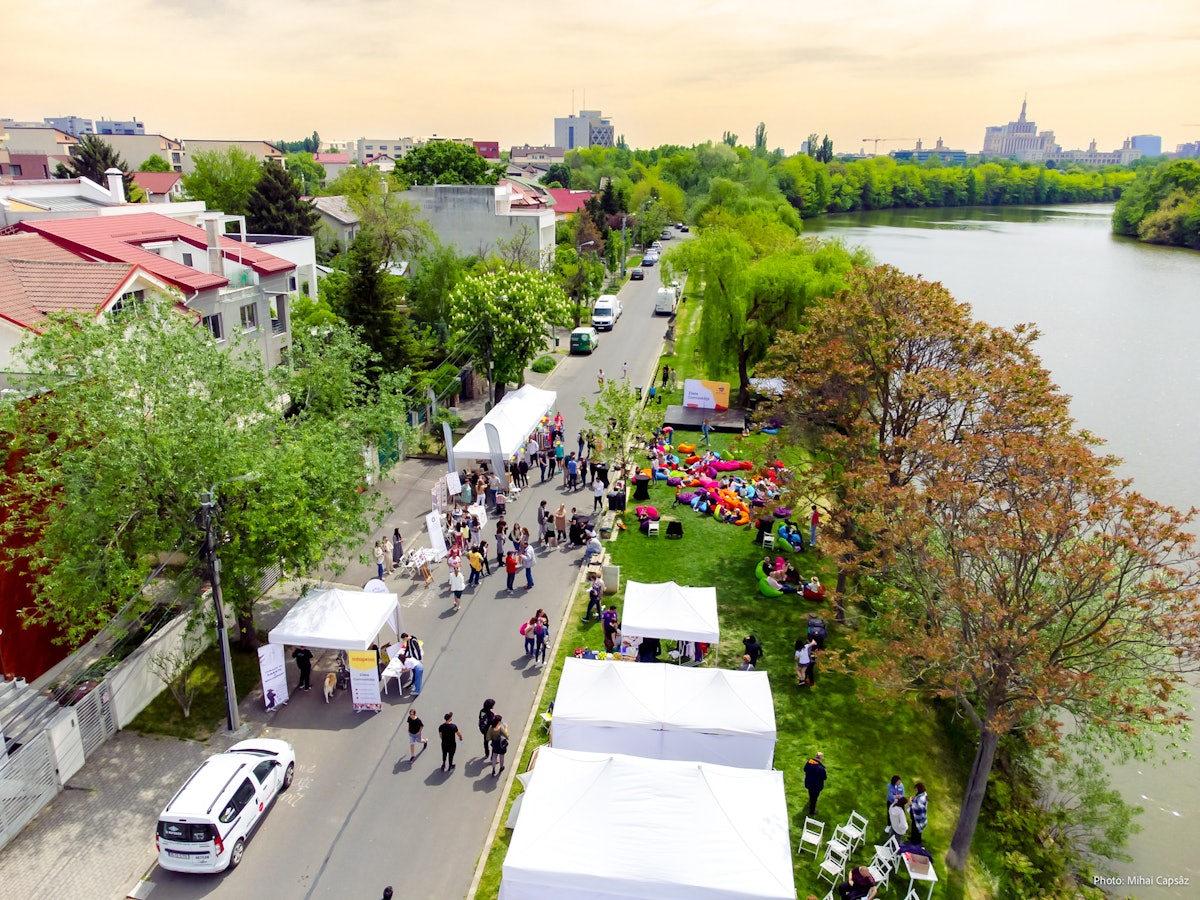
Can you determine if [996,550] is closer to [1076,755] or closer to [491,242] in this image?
[1076,755]

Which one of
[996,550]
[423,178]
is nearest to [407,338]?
[996,550]

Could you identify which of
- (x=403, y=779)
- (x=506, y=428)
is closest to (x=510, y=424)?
(x=506, y=428)

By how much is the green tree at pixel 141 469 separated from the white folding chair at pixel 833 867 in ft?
38.1

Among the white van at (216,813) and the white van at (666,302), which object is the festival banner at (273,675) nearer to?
the white van at (216,813)

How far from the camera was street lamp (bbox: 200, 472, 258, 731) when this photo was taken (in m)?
14.8

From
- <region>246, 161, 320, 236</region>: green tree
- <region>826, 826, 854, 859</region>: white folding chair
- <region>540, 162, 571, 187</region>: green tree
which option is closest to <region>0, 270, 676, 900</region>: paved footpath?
<region>826, 826, 854, 859</region>: white folding chair

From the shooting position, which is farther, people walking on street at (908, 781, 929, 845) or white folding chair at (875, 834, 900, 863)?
people walking on street at (908, 781, 929, 845)

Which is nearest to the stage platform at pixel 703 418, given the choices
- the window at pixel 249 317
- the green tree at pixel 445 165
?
the window at pixel 249 317

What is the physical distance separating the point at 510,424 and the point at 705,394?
10663 mm

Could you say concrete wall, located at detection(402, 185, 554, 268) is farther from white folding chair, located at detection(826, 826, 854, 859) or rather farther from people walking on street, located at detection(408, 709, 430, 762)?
white folding chair, located at detection(826, 826, 854, 859)

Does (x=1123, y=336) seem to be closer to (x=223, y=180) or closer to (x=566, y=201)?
(x=566, y=201)

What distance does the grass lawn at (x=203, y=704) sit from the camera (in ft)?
53.8

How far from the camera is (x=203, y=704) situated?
17.2 meters

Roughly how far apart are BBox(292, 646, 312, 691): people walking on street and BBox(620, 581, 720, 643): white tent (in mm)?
6990
